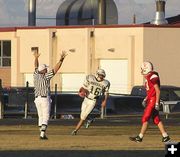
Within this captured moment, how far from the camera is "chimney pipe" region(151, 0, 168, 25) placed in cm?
6588

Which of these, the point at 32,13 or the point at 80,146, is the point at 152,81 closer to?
the point at 80,146

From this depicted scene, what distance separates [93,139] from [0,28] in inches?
1975

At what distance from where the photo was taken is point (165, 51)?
61906 millimetres

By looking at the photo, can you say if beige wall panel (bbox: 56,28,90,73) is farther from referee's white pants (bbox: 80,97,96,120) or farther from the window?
referee's white pants (bbox: 80,97,96,120)

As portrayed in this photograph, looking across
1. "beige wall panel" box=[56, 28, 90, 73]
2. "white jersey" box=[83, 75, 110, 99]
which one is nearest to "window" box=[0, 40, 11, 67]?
"beige wall panel" box=[56, 28, 90, 73]

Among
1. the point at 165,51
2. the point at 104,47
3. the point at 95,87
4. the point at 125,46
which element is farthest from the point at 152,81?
Answer: the point at 104,47

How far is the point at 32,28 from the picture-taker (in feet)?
219

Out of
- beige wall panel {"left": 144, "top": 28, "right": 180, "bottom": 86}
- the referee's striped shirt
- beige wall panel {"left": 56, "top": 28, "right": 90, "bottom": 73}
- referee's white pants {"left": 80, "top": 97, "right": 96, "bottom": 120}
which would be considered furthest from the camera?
beige wall panel {"left": 56, "top": 28, "right": 90, "bottom": 73}

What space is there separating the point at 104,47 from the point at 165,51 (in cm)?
427

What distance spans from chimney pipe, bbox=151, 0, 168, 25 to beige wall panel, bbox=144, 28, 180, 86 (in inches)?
137
